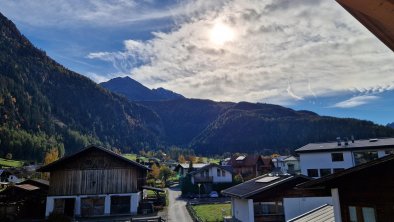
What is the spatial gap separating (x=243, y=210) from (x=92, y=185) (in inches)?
822

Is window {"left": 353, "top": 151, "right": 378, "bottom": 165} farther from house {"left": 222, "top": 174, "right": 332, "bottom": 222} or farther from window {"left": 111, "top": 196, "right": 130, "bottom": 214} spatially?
window {"left": 111, "top": 196, "right": 130, "bottom": 214}

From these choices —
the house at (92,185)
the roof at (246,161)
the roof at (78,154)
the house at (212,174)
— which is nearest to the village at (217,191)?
the house at (92,185)

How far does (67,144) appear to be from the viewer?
198 metres

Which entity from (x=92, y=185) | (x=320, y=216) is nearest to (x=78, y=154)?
(x=92, y=185)

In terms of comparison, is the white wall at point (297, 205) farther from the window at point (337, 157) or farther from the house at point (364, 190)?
the window at point (337, 157)

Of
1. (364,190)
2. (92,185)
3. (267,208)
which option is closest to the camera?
(364,190)

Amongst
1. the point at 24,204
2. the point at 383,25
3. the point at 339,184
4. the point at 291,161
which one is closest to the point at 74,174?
the point at 24,204

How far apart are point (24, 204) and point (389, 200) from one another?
4182 cm

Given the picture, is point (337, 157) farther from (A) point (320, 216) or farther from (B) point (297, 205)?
(A) point (320, 216)

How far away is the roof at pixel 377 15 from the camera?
2.16 m

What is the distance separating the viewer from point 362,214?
9422 mm

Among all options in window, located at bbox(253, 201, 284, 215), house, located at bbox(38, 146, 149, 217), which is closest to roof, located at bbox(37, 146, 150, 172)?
house, located at bbox(38, 146, 149, 217)

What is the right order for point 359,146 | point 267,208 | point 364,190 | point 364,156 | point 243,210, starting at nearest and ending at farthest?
1. point 364,190
2. point 267,208
3. point 243,210
4. point 359,146
5. point 364,156

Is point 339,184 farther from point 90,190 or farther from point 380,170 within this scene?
point 90,190
